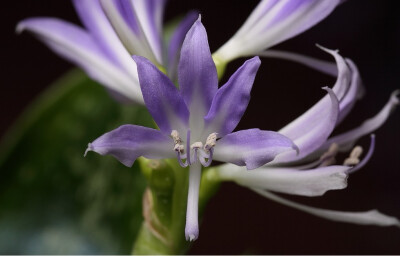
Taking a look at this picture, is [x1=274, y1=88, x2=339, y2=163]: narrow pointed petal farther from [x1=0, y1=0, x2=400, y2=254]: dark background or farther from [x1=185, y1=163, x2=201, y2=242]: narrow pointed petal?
[x1=0, y1=0, x2=400, y2=254]: dark background

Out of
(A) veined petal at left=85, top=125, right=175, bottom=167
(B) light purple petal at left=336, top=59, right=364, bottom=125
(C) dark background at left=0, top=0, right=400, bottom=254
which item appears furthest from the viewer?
(C) dark background at left=0, top=0, right=400, bottom=254

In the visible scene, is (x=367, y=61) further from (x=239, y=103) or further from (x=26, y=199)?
(x=239, y=103)

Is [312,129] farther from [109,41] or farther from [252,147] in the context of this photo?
[109,41]

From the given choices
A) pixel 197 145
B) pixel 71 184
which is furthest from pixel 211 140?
pixel 71 184

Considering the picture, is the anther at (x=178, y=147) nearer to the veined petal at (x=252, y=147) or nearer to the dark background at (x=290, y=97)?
the veined petal at (x=252, y=147)

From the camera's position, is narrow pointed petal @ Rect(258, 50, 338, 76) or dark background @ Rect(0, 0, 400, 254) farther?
dark background @ Rect(0, 0, 400, 254)

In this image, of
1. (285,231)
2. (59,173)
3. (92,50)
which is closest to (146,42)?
(92,50)

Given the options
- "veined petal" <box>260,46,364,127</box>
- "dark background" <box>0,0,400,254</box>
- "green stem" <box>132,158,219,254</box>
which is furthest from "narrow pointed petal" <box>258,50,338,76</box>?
"dark background" <box>0,0,400,254</box>

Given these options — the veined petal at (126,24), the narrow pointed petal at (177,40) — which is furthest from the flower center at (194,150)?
the narrow pointed petal at (177,40)
